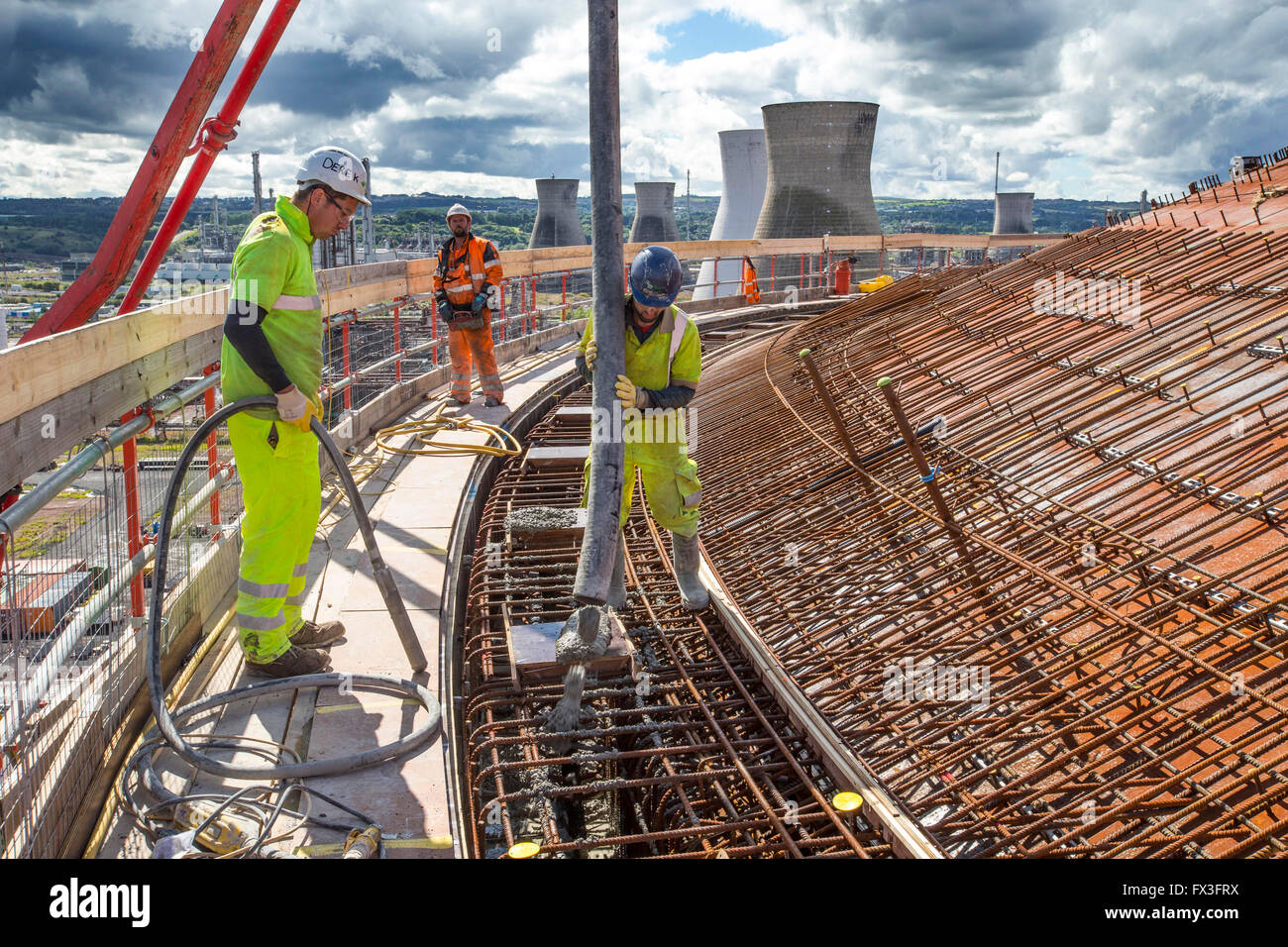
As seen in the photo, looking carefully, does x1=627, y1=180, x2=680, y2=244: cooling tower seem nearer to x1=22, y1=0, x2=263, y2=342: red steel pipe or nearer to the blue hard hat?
x1=22, y1=0, x2=263, y2=342: red steel pipe

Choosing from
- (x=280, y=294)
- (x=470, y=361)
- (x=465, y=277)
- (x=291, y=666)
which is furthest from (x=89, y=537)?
(x=470, y=361)

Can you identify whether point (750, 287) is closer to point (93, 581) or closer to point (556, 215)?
point (93, 581)

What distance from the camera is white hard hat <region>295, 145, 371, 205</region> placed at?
4059 mm

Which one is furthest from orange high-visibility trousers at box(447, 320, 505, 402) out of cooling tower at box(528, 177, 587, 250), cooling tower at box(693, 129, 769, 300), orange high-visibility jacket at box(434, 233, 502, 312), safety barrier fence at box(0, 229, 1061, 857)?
cooling tower at box(528, 177, 587, 250)

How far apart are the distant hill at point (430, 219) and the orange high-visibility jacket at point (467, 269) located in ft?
13.5

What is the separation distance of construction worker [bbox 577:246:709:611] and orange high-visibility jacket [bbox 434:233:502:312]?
425cm

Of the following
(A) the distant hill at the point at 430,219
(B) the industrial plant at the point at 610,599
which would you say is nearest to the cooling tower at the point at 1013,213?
(A) the distant hill at the point at 430,219

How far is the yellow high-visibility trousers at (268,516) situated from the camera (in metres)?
3.95

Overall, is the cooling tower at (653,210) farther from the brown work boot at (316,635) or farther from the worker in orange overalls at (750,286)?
the brown work boot at (316,635)

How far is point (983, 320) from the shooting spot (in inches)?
404

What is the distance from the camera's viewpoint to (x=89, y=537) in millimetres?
3508

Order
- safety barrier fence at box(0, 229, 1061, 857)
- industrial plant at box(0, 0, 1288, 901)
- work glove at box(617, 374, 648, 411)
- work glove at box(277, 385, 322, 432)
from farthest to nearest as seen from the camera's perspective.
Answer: work glove at box(617, 374, 648, 411) → work glove at box(277, 385, 322, 432) → industrial plant at box(0, 0, 1288, 901) → safety barrier fence at box(0, 229, 1061, 857)
